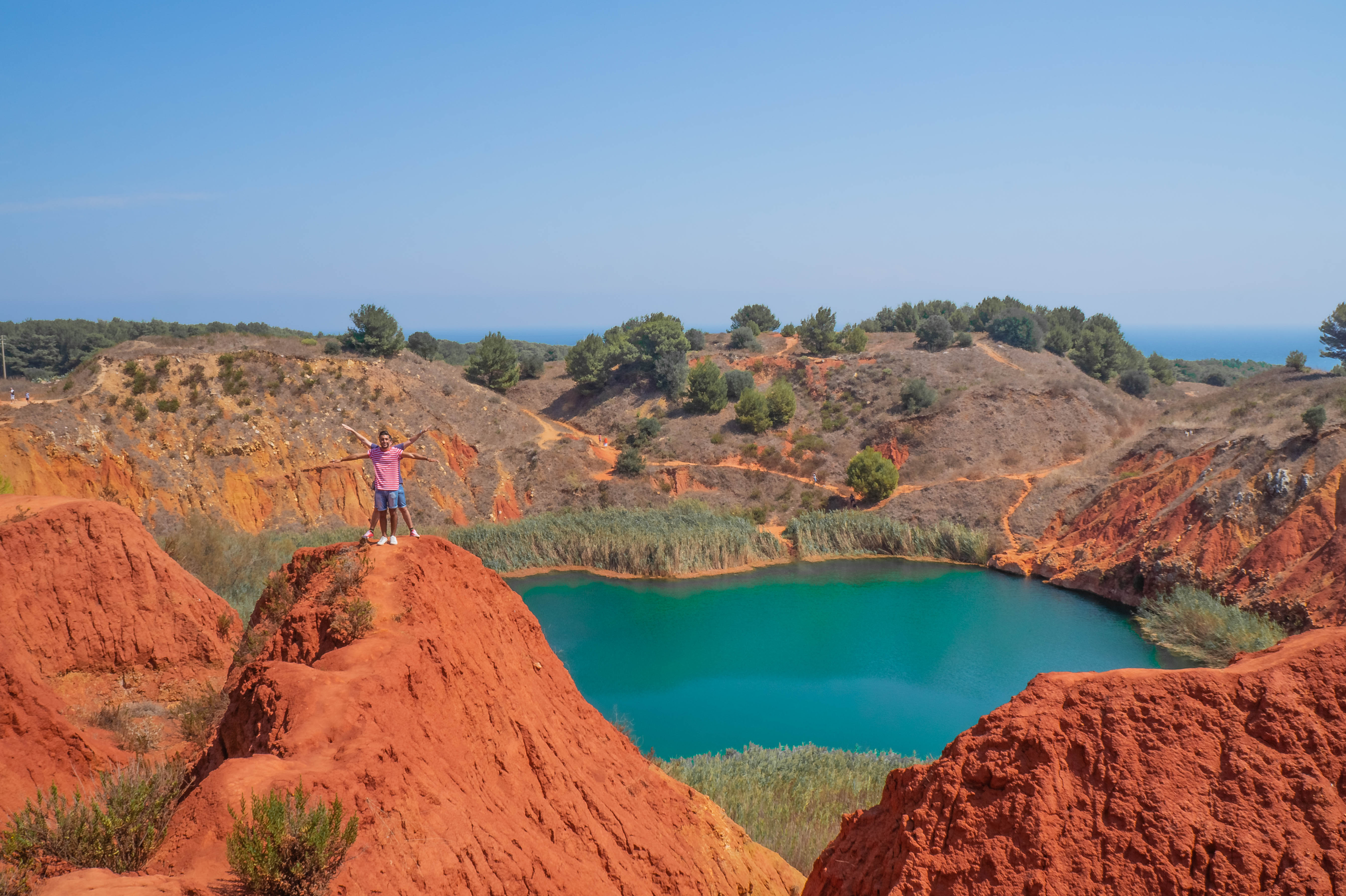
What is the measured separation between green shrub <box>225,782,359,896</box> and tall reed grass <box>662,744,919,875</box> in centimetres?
643

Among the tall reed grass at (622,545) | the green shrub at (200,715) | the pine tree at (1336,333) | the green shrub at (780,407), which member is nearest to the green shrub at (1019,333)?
the pine tree at (1336,333)

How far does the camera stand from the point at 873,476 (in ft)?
111

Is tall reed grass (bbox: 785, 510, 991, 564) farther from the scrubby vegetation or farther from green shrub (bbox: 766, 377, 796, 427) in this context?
the scrubby vegetation

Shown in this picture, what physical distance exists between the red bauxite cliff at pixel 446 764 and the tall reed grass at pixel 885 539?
21.5m

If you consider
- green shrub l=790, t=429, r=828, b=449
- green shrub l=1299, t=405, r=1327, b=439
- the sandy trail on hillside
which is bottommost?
green shrub l=790, t=429, r=828, b=449

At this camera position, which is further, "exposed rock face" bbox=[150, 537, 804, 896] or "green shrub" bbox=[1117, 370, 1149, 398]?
"green shrub" bbox=[1117, 370, 1149, 398]

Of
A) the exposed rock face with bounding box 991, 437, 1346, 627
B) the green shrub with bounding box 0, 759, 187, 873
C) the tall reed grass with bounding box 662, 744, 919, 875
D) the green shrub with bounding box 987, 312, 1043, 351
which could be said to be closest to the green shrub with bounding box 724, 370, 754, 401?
the exposed rock face with bounding box 991, 437, 1346, 627

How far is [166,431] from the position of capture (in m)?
28.4

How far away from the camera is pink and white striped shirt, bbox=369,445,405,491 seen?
9.82m

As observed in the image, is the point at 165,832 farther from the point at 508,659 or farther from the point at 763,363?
the point at 763,363

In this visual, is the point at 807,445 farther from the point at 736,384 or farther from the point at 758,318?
the point at 758,318

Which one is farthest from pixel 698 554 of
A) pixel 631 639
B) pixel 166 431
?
pixel 166 431

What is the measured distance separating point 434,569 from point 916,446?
106 ft

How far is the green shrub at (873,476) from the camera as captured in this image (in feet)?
111
